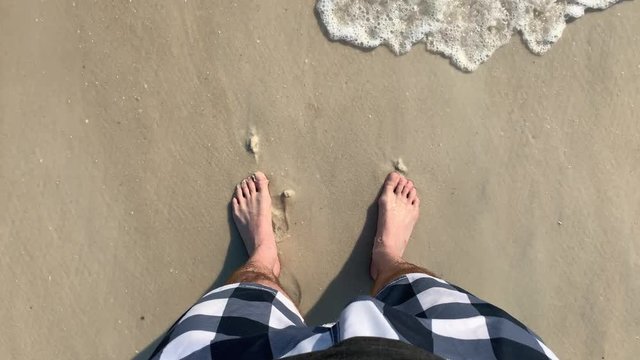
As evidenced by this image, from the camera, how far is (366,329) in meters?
1.12

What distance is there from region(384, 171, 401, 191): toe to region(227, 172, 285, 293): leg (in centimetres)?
44

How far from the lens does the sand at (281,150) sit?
6.13 ft

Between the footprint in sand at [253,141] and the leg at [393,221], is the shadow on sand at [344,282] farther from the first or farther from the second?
the footprint in sand at [253,141]

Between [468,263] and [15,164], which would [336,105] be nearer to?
[468,263]

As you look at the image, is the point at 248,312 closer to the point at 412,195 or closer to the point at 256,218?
the point at 256,218

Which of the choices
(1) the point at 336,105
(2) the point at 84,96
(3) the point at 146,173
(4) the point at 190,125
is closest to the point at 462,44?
(1) the point at 336,105

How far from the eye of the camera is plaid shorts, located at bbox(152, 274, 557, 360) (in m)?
1.18

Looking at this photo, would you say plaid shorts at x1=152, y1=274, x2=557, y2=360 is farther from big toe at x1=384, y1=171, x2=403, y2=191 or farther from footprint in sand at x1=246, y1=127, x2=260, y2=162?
footprint in sand at x1=246, y1=127, x2=260, y2=162

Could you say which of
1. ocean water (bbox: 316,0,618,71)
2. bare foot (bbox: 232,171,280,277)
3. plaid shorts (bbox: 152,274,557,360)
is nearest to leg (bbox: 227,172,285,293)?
bare foot (bbox: 232,171,280,277)

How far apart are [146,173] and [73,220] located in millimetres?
314

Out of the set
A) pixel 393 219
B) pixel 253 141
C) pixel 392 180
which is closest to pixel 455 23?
pixel 392 180

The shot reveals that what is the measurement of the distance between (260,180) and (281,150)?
13cm

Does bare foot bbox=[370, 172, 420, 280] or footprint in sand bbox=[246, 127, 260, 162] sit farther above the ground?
footprint in sand bbox=[246, 127, 260, 162]

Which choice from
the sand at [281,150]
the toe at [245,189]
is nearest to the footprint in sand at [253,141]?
the sand at [281,150]
